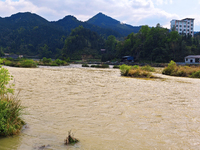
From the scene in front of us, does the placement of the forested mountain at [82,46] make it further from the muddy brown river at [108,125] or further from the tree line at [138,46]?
the muddy brown river at [108,125]

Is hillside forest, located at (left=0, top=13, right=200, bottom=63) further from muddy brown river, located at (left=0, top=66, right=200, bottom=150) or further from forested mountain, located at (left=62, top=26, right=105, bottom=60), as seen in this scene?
muddy brown river, located at (left=0, top=66, right=200, bottom=150)

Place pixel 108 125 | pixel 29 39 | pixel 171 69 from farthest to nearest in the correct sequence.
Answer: pixel 29 39, pixel 171 69, pixel 108 125

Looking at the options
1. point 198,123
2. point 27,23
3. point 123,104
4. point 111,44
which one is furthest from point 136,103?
point 27,23

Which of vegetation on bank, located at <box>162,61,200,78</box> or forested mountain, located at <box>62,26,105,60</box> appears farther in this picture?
forested mountain, located at <box>62,26,105,60</box>

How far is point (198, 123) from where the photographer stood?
570 centimetres

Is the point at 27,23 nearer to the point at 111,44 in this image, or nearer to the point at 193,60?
the point at 111,44

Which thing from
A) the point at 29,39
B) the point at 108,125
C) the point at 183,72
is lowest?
the point at 108,125

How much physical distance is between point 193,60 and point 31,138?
204ft

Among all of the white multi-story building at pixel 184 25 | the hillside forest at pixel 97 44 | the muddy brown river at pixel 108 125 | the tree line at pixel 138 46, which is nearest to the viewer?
the muddy brown river at pixel 108 125

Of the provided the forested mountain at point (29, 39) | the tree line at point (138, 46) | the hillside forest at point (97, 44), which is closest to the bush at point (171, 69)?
the tree line at point (138, 46)

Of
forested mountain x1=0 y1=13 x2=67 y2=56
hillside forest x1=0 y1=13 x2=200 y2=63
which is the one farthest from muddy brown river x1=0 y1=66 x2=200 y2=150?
forested mountain x1=0 y1=13 x2=67 y2=56

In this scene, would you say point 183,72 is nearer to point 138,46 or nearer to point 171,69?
point 171,69

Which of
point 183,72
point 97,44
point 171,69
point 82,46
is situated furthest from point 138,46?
point 183,72

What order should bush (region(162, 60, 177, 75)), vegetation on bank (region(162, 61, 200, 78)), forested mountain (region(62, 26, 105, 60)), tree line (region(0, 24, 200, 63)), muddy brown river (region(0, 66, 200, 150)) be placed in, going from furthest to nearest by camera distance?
forested mountain (region(62, 26, 105, 60)) → tree line (region(0, 24, 200, 63)) → bush (region(162, 60, 177, 75)) → vegetation on bank (region(162, 61, 200, 78)) → muddy brown river (region(0, 66, 200, 150))
